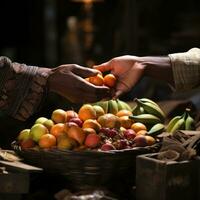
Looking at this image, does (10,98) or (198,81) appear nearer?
(10,98)

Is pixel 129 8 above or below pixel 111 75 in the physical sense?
above

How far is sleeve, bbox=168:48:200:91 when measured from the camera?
440 centimetres

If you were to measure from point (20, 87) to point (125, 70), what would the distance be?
0.80 m

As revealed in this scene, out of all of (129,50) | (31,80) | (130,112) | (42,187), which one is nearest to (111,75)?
(130,112)

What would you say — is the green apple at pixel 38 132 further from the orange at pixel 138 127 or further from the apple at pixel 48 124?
the orange at pixel 138 127

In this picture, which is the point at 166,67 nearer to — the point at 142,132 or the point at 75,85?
the point at 142,132

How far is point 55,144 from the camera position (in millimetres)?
3738

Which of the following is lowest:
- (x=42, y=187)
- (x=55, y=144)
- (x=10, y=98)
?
(x=42, y=187)

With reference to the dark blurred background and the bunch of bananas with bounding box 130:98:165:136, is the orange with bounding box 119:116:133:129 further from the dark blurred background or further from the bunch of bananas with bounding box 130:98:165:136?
the dark blurred background

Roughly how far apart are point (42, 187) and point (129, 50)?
478cm

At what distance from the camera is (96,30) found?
9.84 m

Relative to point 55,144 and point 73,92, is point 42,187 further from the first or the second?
point 73,92

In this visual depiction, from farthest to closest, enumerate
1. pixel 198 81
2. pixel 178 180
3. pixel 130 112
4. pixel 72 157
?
pixel 198 81 < pixel 130 112 < pixel 72 157 < pixel 178 180

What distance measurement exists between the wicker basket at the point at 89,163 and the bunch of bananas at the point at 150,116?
0.33 metres
